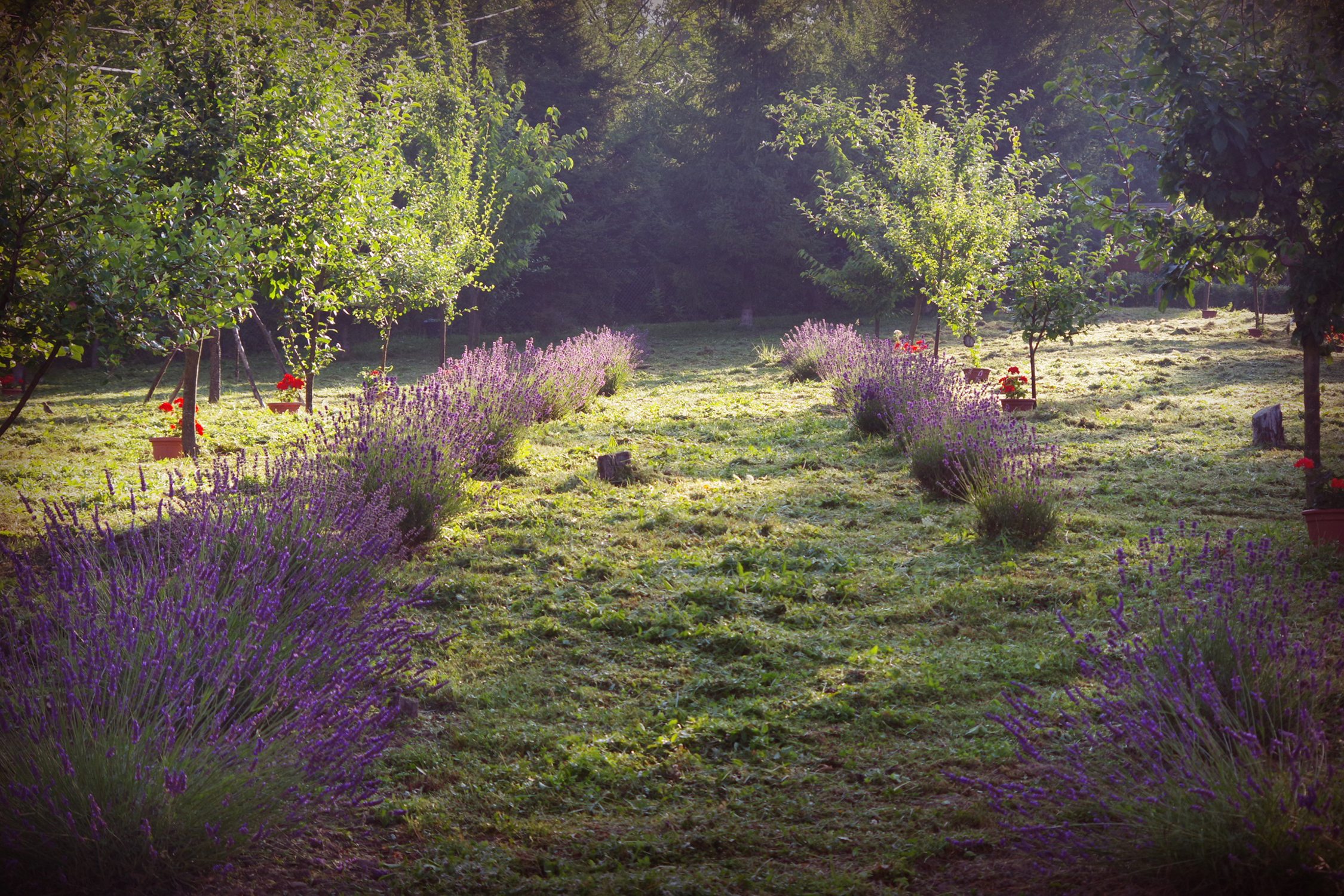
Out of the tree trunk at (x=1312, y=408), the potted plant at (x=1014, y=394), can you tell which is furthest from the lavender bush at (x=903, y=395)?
the tree trunk at (x=1312, y=408)

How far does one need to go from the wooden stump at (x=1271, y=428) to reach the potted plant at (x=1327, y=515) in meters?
3.65

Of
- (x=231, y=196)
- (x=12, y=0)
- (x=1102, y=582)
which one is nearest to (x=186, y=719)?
(x=1102, y=582)

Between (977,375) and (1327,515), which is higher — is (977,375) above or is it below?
above

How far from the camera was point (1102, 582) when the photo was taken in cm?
516

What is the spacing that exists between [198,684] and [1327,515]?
604cm

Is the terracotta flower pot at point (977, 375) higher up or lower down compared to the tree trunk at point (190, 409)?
lower down

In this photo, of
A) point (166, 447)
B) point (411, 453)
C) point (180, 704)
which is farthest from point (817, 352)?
point (180, 704)

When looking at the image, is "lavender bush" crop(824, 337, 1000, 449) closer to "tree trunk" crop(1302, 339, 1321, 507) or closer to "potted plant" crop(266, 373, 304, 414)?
"tree trunk" crop(1302, 339, 1321, 507)

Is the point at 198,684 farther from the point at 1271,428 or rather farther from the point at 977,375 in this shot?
the point at 977,375

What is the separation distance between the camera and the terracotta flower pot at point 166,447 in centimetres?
839

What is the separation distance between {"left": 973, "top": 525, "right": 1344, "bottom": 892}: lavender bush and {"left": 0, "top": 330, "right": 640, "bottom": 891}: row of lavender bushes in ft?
7.06


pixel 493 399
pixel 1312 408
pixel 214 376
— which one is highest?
pixel 214 376

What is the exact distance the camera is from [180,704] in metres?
2.97

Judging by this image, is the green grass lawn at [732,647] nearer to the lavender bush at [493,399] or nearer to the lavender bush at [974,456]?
the lavender bush at [974,456]
